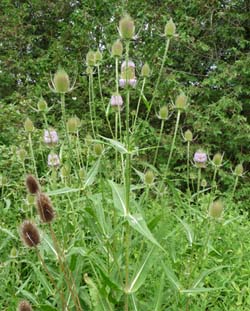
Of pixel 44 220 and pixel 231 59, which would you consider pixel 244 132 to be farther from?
pixel 44 220

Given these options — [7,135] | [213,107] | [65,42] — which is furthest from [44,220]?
[65,42]

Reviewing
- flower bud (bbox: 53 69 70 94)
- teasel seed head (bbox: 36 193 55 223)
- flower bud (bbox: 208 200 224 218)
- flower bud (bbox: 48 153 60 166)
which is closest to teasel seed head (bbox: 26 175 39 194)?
teasel seed head (bbox: 36 193 55 223)

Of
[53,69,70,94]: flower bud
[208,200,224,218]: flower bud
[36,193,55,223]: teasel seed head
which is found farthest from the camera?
[208,200,224,218]: flower bud

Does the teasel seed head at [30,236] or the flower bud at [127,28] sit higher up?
the flower bud at [127,28]

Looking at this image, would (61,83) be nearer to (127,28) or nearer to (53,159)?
(127,28)

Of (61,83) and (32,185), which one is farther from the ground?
(61,83)

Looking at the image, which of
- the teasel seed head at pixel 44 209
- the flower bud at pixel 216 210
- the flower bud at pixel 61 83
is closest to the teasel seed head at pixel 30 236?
the teasel seed head at pixel 44 209

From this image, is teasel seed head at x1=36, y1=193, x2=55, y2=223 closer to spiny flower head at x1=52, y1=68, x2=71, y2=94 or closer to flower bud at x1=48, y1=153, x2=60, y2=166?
spiny flower head at x1=52, y1=68, x2=71, y2=94

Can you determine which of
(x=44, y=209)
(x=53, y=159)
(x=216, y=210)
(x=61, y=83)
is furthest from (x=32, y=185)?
(x=216, y=210)

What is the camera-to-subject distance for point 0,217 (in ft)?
7.74

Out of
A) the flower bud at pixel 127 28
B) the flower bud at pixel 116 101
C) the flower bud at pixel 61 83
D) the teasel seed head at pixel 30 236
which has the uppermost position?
the flower bud at pixel 127 28

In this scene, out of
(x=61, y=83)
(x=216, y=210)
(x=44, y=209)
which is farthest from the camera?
(x=216, y=210)

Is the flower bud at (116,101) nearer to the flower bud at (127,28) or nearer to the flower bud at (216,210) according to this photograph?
the flower bud at (127,28)

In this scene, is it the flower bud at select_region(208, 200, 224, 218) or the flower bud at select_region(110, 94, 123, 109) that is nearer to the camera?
the flower bud at select_region(208, 200, 224, 218)
